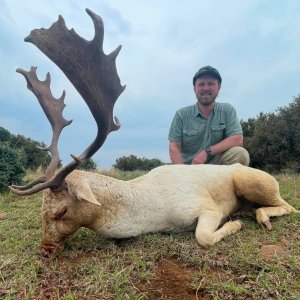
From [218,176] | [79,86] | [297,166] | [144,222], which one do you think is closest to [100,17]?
[79,86]

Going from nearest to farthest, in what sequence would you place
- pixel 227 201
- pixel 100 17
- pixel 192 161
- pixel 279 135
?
pixel 100 17
pixel 227 201
pixel 192 161
pixel 279 135

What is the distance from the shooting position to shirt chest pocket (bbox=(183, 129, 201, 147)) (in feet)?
23.0

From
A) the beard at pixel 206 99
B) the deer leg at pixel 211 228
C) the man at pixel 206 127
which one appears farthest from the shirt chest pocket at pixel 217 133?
the deer leg at pixel 211 228

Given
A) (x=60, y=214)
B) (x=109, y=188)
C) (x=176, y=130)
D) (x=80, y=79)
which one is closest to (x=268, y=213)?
(x=109, y=188)

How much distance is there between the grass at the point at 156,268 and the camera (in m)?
3.10

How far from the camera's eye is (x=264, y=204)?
524cm

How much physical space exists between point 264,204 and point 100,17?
310 centimetres

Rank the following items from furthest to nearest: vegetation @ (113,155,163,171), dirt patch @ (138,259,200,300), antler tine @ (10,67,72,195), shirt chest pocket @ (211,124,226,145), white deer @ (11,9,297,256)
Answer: vegetation @ (113,155,163,171) → shirt chest pocket @ (211,124,226,145) → antler tine @ (10,67,72,195) → white deer @ (11,9,297,256) → dirt patch @ (138,259,200,300)

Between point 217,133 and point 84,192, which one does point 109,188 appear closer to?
point 84,192

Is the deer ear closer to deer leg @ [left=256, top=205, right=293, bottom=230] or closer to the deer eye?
the deer eye

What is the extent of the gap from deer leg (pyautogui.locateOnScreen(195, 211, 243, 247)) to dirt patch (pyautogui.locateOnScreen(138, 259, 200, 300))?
0.56 metres

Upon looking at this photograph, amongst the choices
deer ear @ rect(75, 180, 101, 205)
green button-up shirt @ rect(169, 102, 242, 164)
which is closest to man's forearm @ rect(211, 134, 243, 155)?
green button-up shirt @ rect(169, 102, 242, 164)

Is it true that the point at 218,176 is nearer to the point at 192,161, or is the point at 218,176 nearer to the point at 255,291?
the point at 192,161

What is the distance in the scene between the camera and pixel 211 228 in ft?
14.2
